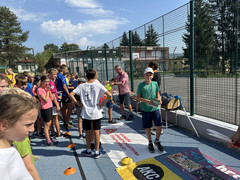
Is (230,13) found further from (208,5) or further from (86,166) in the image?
(86,166)

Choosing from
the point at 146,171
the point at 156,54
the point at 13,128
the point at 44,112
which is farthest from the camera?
the point at 156,54

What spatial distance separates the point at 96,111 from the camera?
3328mm

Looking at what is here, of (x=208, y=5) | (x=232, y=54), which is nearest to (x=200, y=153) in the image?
(x=232, y=54)

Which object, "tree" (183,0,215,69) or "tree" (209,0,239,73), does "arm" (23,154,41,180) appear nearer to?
"tree" (209,0,239,73)

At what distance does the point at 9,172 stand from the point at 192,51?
4.51 metres

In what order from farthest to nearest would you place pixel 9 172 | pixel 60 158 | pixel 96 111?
pixel 60 158
pixel 96 111
pixel 9 172

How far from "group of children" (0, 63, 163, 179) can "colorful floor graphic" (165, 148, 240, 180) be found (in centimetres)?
48

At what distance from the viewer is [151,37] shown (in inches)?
250

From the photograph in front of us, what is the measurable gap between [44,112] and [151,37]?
4604mm

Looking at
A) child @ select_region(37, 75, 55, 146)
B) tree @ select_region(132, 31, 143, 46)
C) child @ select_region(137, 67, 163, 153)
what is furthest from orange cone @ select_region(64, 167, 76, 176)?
tree @ select_region(132, 31, 143, 46)

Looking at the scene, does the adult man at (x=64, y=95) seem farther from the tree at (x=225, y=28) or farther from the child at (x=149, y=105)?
the tree at (x=225, y=28)

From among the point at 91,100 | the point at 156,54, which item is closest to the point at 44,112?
the point at 91,100

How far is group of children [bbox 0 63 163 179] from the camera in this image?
2.90ft

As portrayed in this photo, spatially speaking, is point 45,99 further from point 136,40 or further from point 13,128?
point 136,40
